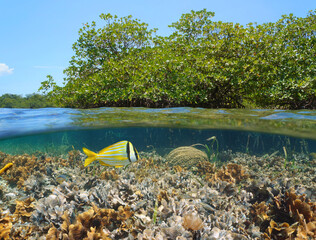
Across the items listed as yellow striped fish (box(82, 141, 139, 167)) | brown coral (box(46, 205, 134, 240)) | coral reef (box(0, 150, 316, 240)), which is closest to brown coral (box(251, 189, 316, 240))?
coral reef (box(0, 150, 316, 240))

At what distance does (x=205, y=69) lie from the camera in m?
14.0

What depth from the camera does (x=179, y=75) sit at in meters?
13.2

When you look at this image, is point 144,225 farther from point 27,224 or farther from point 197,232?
point 27,224

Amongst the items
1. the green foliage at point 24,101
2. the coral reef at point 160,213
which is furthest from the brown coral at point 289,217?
the green foliage at point 24,101

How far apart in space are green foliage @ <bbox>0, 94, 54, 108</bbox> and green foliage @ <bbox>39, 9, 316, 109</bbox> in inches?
151

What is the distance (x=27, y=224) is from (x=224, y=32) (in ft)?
55.9

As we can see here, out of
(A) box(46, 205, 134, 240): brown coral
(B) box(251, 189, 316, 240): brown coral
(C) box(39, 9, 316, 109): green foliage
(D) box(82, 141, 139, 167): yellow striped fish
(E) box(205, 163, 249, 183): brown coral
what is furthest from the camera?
(C) box(39, 9, 316, 109): green foliage

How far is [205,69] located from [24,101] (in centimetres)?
1946

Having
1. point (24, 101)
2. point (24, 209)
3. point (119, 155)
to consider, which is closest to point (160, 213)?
point (119, 155)

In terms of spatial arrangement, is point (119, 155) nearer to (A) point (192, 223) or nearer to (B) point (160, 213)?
(B) point (160, 213)

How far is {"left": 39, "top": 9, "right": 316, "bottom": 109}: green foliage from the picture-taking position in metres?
13.2

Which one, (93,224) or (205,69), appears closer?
(93,224)

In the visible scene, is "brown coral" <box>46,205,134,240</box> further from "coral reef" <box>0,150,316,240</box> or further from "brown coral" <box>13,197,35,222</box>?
"brown coral" <box>13,197,35,222</box>

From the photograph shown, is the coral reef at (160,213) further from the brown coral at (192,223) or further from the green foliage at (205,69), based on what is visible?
the green foliage at (205,69)
